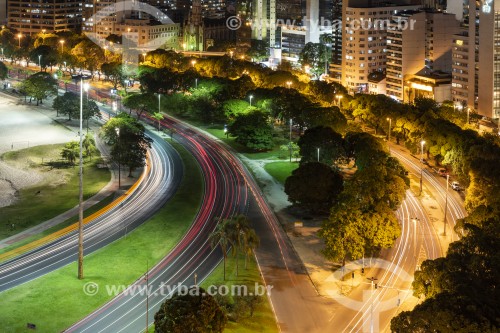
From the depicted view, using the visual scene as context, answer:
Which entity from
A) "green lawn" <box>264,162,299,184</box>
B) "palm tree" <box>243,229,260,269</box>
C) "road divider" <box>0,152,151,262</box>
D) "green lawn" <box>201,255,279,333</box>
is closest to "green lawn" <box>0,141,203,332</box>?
"road divider" <box>0,152,151,262</box>

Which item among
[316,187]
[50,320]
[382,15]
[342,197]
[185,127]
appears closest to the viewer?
[50,320]

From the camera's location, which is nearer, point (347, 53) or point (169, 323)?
point (169, 323)

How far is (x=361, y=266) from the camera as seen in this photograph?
69688mm

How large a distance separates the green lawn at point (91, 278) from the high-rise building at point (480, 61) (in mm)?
72805

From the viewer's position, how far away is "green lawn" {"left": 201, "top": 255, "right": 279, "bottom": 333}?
5703 cm

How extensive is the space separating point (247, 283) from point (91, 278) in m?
13.6

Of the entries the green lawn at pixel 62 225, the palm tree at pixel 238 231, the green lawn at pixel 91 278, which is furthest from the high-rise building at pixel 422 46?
the palm tree at pixel 238 231

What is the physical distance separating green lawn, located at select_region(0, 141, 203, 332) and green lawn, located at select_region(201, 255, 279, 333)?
6.72m

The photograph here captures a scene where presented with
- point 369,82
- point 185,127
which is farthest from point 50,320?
point 369,82

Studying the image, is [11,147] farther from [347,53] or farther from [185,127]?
[347,53]

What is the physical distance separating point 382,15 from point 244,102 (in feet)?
186

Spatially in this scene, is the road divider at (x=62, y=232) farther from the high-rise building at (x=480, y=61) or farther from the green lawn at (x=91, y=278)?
the high-rise building at (x=480, y=61)

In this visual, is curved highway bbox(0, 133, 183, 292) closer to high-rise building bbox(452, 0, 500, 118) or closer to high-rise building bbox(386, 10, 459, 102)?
high-rise building bbox(452, 0, 500, 118)

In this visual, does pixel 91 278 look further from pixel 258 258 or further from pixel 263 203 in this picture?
pixel 263 203
